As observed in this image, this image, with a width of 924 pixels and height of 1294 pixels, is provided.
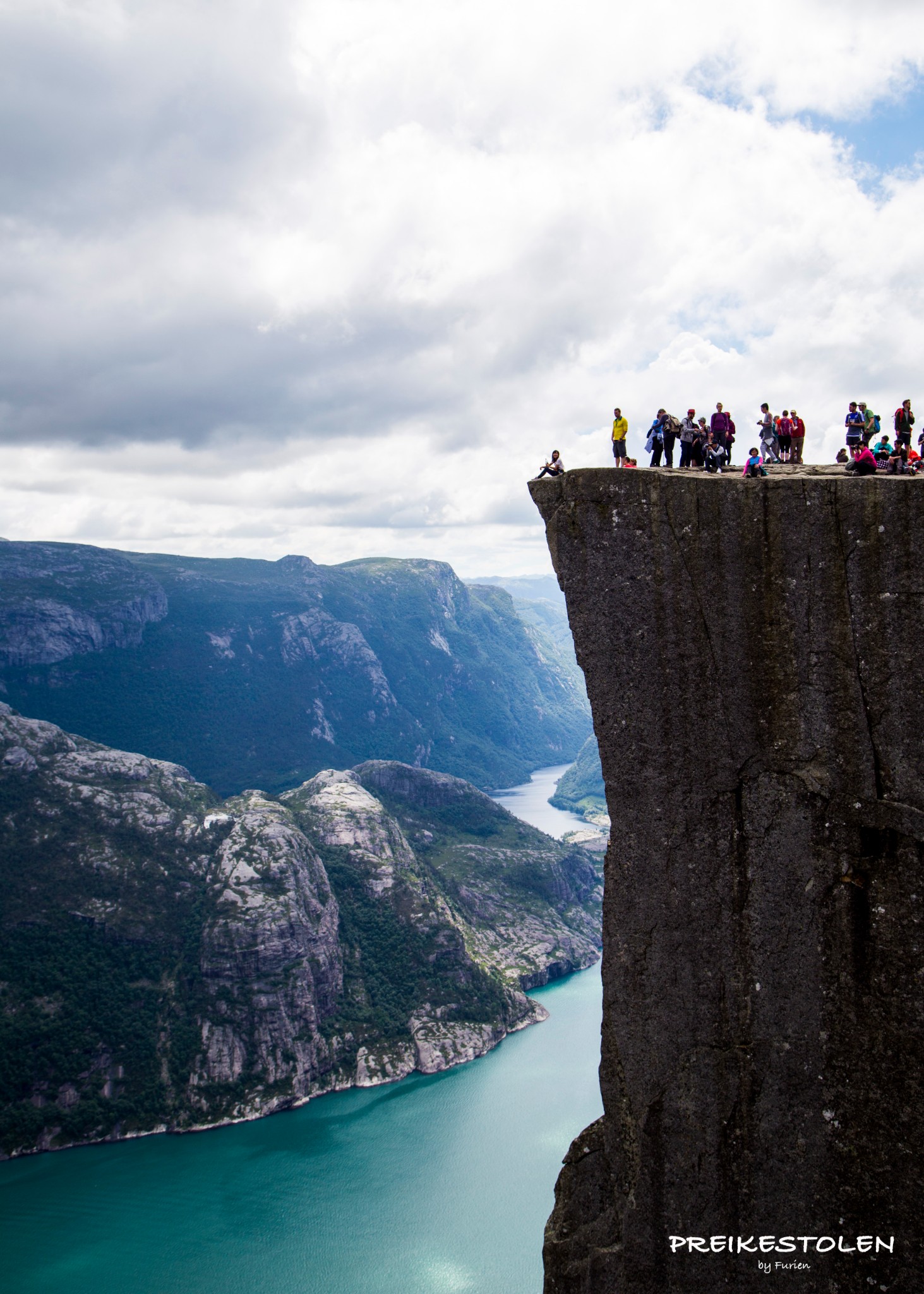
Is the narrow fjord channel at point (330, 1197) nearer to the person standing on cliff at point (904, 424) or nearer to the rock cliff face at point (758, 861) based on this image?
the rock cliff face at point (758, 861)

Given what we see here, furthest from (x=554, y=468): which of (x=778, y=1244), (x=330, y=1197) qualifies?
(x=330, y=1197)

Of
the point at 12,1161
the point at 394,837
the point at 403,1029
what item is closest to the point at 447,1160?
the point at 403,1029

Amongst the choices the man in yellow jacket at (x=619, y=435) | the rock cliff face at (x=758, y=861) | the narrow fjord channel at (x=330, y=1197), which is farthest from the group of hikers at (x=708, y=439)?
the narrow fjord channel at (x=330, y=1197)

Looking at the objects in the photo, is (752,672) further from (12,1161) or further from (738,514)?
(12,1161)

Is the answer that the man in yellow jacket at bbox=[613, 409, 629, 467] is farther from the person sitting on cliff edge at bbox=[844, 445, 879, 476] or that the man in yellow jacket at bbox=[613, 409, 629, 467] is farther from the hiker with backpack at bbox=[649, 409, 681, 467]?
the person sitting on cliff edge at bbox=[844, 445, 879, 476]

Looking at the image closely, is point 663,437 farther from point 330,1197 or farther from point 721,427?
point 330,1197
